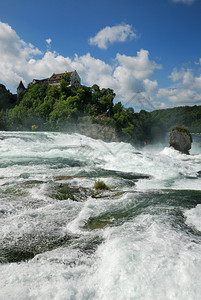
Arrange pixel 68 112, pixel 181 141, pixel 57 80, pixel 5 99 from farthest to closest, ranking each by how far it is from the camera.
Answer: pixel 57 80, pixel 5 99, pixel 68 112, pixel 181 141

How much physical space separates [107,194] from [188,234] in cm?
349

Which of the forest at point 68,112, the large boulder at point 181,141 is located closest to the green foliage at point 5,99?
the forest at point 68,112

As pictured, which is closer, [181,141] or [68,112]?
[181,141]

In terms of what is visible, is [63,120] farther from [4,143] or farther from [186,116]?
A: [186,116]

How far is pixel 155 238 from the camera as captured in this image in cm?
422

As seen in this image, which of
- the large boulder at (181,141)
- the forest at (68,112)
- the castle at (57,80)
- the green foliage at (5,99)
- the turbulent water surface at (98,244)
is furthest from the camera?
the green foliage at (5,99)

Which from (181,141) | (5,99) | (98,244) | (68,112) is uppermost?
(5,99)

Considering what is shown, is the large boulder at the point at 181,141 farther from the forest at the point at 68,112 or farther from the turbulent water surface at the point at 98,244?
the turbulent water surface at the point at 98,244

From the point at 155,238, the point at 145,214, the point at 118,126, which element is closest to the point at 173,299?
the point at 155,238

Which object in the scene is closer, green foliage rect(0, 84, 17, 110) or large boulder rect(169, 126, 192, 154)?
large boulder rect(169, 126, 192, 154)

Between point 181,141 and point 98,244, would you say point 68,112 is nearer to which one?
point 181,141

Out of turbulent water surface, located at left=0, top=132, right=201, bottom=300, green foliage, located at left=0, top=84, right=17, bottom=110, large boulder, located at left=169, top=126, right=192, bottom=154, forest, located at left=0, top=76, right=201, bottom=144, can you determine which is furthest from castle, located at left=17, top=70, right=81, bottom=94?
turbulent water surface, located at left=0, top=132, right=201, bottom=300

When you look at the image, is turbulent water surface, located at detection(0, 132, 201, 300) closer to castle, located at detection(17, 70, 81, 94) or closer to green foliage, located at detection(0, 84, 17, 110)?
castle, located at detection(17, 70, 81, 94)

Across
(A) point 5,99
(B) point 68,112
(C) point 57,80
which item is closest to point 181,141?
(B) point 68,112
